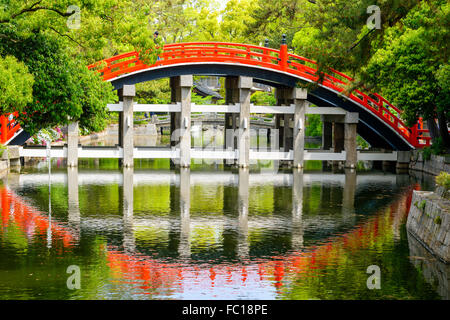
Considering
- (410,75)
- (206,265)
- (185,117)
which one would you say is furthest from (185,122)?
(206,265)

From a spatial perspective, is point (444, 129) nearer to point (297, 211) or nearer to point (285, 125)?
point (285, 125)

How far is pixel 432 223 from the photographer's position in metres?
17.8

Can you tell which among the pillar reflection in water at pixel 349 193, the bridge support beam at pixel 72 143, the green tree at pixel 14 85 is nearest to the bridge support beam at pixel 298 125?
the pillar reflection in water at pixel 349 193

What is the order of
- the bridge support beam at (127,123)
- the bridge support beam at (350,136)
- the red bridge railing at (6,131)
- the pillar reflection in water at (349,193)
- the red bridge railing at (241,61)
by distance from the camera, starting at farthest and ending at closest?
the bridge support beam at (350,136) < the bridge support beam at (127,123) < the red bridge railing at (241,61) < the red bridge railing at (6,131) < the pillar reflection in water at (349,193)

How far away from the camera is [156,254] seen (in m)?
16.8

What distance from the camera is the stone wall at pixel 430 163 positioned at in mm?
34750

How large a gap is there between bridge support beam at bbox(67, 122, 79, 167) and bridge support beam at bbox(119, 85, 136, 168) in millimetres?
2435

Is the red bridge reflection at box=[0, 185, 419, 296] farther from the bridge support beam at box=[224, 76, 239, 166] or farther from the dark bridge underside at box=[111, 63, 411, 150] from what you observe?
the bridge support beam at box=[224, 76, 239, 166]

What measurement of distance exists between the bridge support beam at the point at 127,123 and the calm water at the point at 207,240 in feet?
14.2

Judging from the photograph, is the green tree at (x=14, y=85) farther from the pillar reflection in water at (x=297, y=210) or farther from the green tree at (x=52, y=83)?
the pillar reflection in water at (x=297, y=210)

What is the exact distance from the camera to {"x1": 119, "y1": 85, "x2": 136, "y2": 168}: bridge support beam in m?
35.3

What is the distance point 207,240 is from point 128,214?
15.6ft

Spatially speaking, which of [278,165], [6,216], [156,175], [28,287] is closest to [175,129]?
[156,175]
